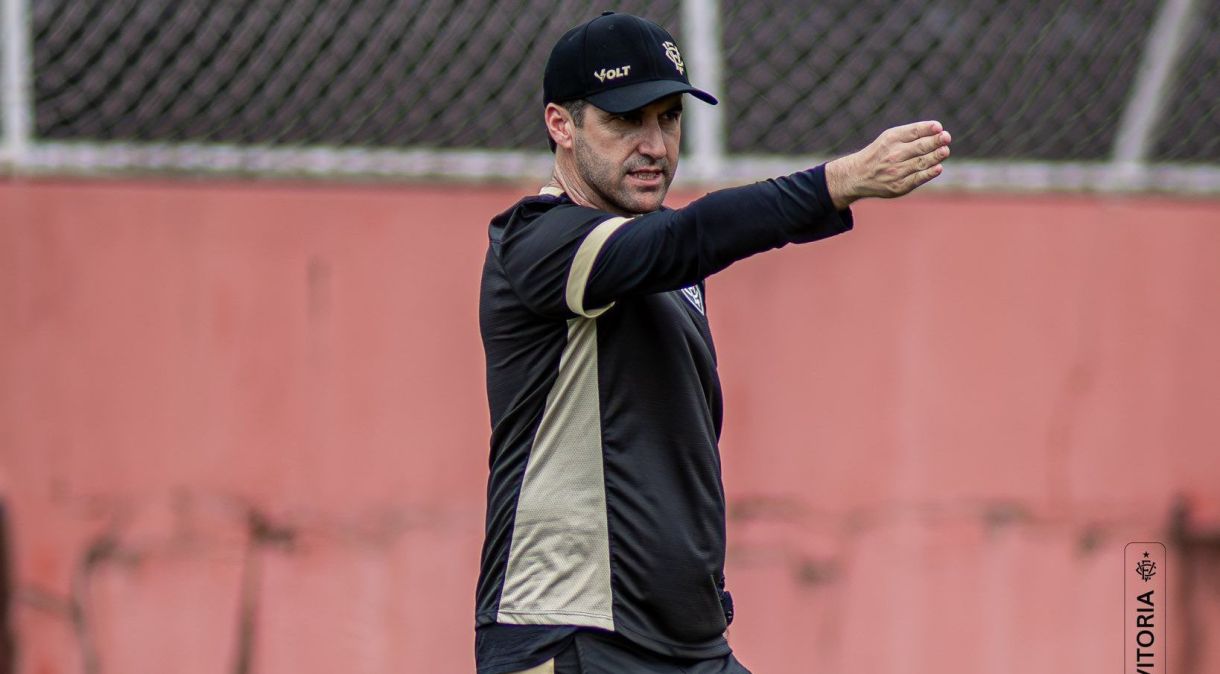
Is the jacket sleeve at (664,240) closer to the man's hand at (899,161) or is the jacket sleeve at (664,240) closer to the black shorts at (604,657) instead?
the man's hand at (899,161)

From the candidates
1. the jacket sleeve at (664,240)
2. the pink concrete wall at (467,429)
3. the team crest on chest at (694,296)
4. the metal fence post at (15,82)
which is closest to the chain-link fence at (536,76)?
the metal fence post at (15,82)

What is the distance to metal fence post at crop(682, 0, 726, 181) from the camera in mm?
4246

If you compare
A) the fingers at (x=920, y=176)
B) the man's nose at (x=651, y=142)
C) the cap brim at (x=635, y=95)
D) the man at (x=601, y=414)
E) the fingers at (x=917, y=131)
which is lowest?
the man at (x=601, y=414)

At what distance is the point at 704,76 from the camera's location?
425 centimetres

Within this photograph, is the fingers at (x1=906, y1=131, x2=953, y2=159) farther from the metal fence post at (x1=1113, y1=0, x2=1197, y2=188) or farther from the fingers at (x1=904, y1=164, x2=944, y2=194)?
the metal fence post at (x1=1113, y1=0, x2=1197, y2=188)

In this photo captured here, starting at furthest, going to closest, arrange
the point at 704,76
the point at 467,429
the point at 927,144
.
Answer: the point at 704,76, the point at 467,429, the point at 927,144

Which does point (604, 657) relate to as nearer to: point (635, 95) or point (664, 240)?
point (664, 240)

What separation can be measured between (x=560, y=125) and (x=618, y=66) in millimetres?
183

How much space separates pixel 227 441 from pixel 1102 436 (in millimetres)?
2513

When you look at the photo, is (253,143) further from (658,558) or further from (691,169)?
(658,558)

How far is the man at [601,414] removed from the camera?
2643 mm

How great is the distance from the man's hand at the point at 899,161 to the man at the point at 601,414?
329 millimetres

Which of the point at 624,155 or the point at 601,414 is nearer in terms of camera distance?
the point at 601,414

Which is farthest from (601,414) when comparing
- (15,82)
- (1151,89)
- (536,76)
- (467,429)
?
(1151,89)
